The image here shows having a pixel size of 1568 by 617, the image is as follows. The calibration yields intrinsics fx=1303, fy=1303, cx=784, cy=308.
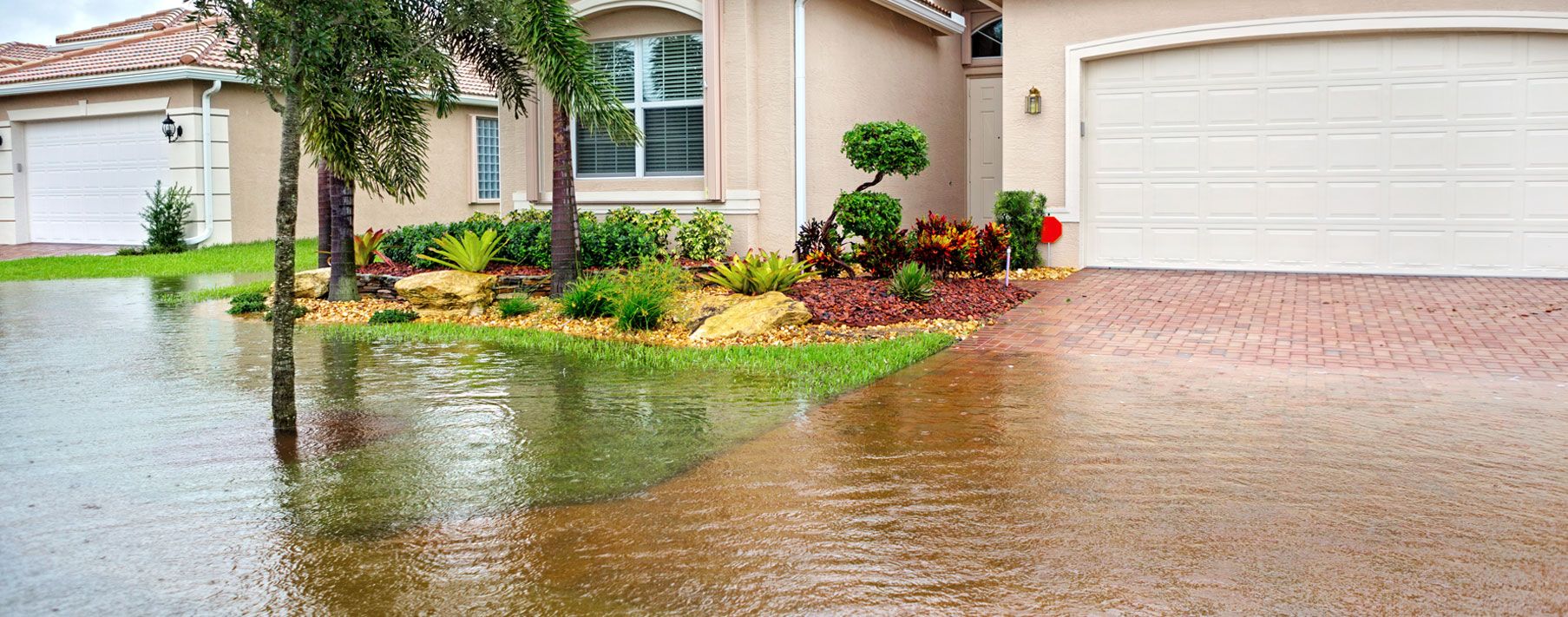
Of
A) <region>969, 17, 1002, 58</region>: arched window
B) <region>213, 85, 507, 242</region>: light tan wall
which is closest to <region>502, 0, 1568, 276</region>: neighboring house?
<region>969, 17, 1002, 58</region>: arched window

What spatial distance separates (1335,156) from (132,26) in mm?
24404

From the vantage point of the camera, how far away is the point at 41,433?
714 cm

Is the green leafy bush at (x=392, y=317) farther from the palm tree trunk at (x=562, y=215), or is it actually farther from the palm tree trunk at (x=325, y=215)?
the palm tree trunk at (x=325, y=215)

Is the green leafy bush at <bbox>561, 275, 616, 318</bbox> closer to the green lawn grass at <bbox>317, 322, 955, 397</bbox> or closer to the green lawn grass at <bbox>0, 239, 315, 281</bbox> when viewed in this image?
the green lawn grass at <bbox>317, 322, 955, 397</bbox>

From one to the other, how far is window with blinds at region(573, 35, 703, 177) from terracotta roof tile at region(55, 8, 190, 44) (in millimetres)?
15427

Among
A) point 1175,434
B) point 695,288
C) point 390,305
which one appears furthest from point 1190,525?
point 390,305

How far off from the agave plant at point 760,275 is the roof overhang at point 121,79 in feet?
30.8

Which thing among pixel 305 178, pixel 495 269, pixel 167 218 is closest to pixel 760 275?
pixel 495 269

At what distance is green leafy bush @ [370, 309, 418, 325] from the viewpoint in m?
12.2

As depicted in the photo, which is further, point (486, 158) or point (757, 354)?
point (486, 158)

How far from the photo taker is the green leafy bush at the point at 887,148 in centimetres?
1316

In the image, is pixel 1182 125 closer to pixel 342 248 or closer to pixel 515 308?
pixel 515 308

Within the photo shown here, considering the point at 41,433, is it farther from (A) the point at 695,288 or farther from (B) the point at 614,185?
(B) the point at 614,185

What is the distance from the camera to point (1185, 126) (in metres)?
14.6
